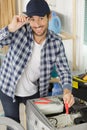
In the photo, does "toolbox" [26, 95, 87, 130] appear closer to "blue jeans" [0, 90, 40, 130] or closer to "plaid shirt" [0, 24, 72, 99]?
"plaid shirt" [0, 24, 72, 99]

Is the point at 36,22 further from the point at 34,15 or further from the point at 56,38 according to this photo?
the point at 56,38

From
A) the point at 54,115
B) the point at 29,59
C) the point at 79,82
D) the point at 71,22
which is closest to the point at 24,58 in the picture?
the point at 29,59

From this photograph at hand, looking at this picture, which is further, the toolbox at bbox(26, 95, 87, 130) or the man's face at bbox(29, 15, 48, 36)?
the man's face at bbox(29, 15, 48, 36)

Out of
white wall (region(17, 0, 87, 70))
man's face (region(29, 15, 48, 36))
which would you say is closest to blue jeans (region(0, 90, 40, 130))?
man's face (region(29, 15, 48, 36))

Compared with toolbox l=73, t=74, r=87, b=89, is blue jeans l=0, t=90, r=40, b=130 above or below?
above

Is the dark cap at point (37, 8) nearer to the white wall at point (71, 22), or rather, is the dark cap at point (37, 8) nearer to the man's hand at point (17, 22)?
the man's hand at point (17, 22)

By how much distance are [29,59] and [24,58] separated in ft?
0.10

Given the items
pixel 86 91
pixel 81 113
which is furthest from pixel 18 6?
pixel 81 113

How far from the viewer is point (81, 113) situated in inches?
46.7

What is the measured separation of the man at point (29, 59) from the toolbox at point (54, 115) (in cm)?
13

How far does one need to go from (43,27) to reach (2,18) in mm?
2268

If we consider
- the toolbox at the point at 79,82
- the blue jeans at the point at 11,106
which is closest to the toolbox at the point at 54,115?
the blue jeans at the point at 11,106

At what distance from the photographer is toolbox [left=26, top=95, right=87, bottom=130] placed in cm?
106

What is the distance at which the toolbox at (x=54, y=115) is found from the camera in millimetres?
1063
